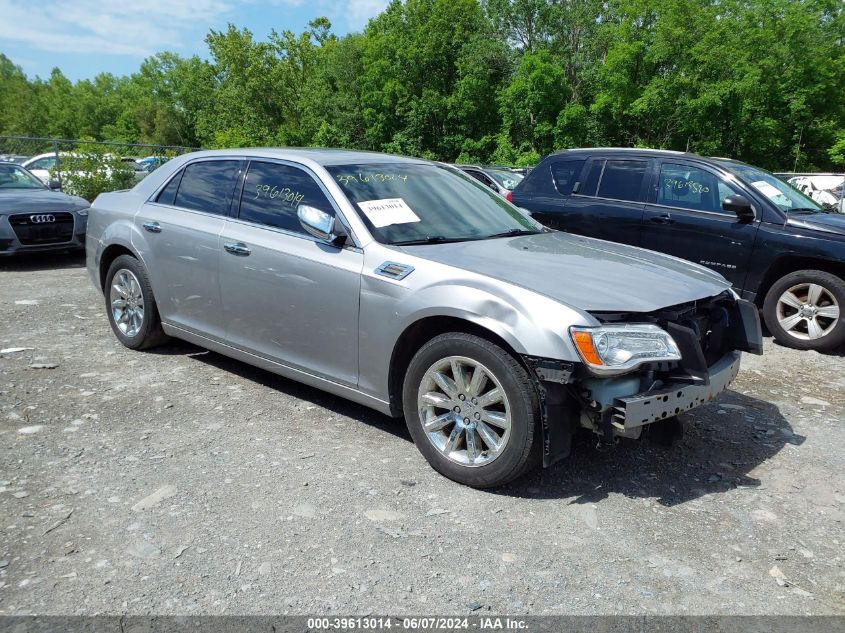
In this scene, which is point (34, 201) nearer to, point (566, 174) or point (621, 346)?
point (566, 174)

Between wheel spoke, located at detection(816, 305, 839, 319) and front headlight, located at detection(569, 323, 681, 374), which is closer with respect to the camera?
front headlight, located at detection(569, 323, 681, 374)

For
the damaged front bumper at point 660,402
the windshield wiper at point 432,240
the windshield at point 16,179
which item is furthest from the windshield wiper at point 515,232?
the windshield at point 16,179

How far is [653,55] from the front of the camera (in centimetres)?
3506

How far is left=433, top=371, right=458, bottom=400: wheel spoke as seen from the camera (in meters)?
3.47

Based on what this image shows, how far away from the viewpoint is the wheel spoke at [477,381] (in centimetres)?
334

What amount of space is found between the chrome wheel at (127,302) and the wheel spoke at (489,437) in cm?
324

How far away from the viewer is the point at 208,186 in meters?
4.97

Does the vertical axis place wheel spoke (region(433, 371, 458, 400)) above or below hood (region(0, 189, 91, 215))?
below

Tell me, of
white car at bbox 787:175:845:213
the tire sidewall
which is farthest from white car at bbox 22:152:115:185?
white car at bbox 787:175:845:213

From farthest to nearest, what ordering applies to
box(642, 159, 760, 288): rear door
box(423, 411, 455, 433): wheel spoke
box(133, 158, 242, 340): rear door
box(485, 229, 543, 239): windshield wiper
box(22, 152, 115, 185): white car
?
1. box(22, 152, 115, 185): white car
2. box(642, 159, 760, 288): rear door
3. box(133, 158, 242, 340): rear door
4. box(485, 229, 543, 239): windshield wiper
5. box(423, 411, 455, 433): wheel spoke

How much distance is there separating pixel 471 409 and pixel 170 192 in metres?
3.21

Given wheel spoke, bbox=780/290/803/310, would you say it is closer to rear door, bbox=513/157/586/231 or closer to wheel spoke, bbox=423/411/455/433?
rear door, bbox=513/157/586/231

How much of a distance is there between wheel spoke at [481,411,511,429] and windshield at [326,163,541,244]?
1.14 meters

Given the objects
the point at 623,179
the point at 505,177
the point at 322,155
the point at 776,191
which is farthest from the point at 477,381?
the point at 505,177
